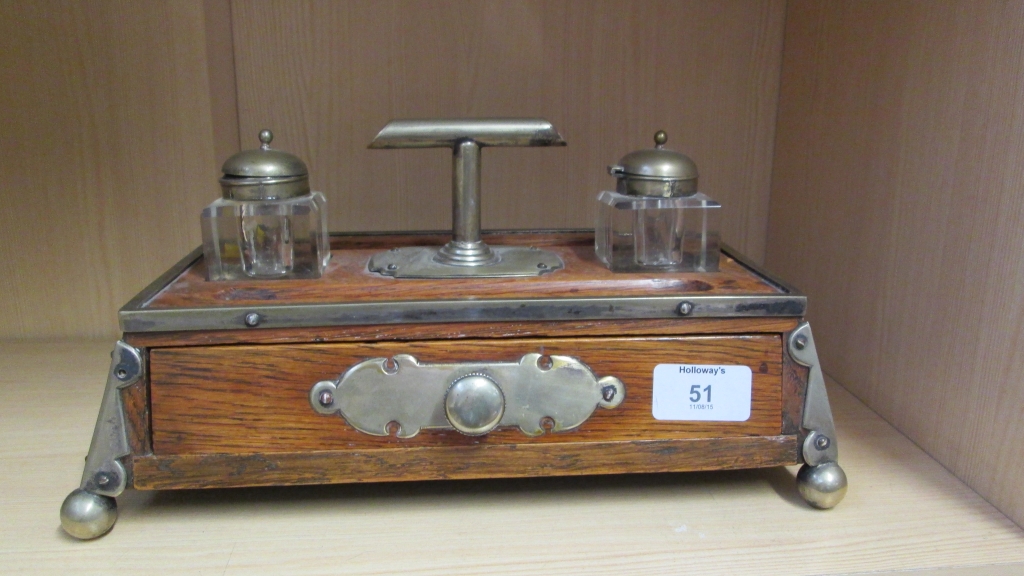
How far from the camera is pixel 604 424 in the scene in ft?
2.30

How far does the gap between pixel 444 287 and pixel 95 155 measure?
58cm

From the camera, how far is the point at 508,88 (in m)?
1.07

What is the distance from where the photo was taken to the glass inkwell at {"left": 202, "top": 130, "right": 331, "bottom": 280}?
2.44 ft

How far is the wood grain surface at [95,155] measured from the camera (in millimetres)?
1004

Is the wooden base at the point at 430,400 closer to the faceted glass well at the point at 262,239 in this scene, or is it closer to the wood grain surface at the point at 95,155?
the faceted glass well at the point at 262,239

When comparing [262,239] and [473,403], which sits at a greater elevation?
[262,239]

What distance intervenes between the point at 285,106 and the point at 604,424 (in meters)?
0.61

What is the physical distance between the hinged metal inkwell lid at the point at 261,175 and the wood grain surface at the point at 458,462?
228 mm

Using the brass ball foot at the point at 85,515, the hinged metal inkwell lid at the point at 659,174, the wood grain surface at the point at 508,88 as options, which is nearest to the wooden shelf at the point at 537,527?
the brass ball foot at the point at 85,515

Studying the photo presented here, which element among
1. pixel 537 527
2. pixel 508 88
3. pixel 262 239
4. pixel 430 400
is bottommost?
pixel 537 527

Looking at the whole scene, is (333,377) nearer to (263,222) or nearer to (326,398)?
(326,398)

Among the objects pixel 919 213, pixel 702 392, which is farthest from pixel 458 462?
pixel 919 213

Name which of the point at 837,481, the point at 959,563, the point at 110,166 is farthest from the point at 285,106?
the point at 959,563

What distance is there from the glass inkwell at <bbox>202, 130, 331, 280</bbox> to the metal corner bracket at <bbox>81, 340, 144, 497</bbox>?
0.13 metres
